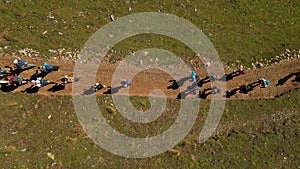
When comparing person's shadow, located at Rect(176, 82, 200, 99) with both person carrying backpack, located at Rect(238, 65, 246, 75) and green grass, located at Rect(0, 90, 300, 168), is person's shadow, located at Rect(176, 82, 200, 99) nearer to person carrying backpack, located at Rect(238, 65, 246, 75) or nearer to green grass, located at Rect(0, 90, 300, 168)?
green grass, located at Rect(0, 90, 300, 168)

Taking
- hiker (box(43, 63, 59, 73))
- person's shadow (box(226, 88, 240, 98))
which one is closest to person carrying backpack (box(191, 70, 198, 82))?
person's shadow (box(226, 88, 240, 98))

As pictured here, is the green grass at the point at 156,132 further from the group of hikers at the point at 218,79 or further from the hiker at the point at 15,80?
the group of hikers at the point at 218,79

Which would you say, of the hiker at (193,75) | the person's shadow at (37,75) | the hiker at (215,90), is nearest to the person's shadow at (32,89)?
the person's shadow at (37,75)

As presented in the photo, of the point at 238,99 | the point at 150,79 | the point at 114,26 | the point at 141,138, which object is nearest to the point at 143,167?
the point at 141,138

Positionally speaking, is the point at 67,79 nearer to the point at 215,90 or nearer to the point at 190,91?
the point at 190,91

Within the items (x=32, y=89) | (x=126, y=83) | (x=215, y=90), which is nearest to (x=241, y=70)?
(x=215, y=90)

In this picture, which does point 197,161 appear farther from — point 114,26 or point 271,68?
point 114,26
